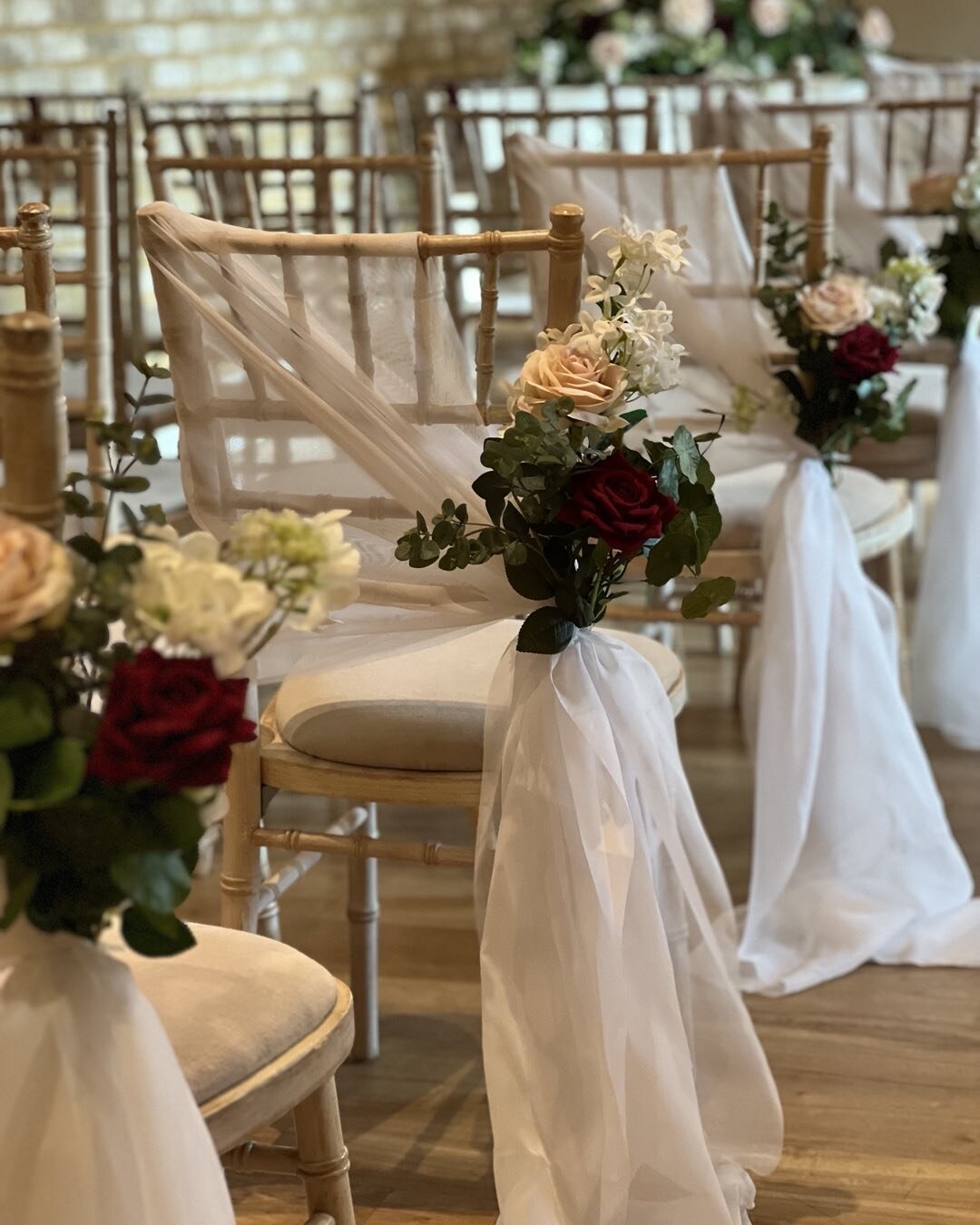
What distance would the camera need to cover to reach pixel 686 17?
232 inches

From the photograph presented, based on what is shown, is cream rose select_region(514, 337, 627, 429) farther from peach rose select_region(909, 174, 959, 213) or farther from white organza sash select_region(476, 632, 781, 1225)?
peach rose select_region(909, 174, 959, 213)

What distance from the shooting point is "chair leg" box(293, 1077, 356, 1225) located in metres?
1.35

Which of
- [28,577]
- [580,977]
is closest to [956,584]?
[580,977]

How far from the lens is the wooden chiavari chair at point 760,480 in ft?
7.48

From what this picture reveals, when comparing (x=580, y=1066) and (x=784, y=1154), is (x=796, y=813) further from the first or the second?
(x=580, y=1066)

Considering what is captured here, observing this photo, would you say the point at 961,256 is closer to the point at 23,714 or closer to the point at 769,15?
the point at 23,714

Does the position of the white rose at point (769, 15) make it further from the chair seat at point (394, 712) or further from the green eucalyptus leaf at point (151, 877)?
the green eucalyptus leaf at point (151, 877)

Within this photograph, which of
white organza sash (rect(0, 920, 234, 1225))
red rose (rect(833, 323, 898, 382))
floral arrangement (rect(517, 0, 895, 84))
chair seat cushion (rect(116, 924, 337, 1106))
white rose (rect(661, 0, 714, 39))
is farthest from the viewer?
floral arrangement (rect(517, 0, 895, 84))

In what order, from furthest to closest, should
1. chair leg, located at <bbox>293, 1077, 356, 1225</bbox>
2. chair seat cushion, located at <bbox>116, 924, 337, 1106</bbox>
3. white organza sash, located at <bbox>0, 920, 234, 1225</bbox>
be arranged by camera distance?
chair leg, located at <bbox>293, 1077, 356, 1225</bbox>
chair seat cushion, located at <bbox>116, 924, 337, 1106</bbox>
white organza sash, located at <bbox>0, 920, 234, 1225</bbox>

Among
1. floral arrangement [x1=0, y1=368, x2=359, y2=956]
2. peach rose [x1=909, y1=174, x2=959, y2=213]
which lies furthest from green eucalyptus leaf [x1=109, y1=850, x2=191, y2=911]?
peach rose [x1=909, y1=174, x2=959, y2=213]

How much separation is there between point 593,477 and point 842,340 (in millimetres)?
896

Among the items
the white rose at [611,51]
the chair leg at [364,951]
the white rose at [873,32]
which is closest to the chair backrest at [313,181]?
the chair leg at [364,951]

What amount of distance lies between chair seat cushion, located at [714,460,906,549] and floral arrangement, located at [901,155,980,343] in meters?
0.38

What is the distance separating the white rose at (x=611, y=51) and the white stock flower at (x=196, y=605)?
535cm
